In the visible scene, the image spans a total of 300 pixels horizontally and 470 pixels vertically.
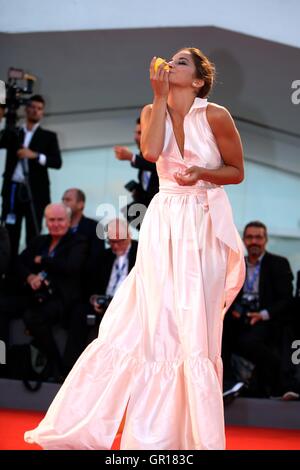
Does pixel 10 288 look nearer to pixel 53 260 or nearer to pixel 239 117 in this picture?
pixel 53 260

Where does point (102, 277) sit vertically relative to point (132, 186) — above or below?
below

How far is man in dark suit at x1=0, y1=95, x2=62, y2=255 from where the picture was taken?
5988 millimetres

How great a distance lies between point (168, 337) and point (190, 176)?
1.96ft

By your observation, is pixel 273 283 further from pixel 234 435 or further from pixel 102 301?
pixel 234 435

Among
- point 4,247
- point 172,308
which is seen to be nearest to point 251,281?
point 4,247

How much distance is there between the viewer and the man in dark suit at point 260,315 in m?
5.07

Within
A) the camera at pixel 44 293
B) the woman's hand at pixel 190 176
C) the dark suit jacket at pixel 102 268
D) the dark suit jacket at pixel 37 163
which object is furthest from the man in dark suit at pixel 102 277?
the woman's hand at pixel 190 176

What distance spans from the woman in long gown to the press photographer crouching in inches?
85.0

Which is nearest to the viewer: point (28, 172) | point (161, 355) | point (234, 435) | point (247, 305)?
point (161, 355)

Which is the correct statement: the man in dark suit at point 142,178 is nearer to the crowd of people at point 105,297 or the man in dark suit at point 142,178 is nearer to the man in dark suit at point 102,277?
the crowd of people at point 105,297

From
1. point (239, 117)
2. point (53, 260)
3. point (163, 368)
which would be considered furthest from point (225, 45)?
point (163, 368)

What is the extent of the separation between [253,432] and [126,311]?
1876mm

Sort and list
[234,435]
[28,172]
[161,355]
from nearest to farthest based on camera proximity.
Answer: [161,355] < [234,435] < [28,172]

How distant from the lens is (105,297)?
5.21m
